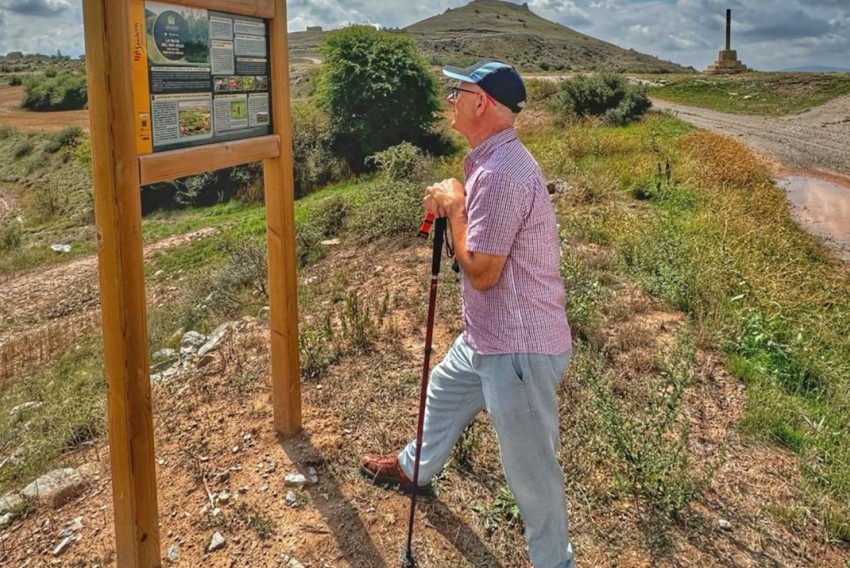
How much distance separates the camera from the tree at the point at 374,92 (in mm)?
18672

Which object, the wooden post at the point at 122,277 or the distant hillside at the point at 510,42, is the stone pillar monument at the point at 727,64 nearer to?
the distant hillside at the point at 510,42

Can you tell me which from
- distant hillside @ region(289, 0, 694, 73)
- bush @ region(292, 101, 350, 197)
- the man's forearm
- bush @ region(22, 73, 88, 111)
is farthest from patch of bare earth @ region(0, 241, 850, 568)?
distant hillside @ region(289, 0, 694, 73)

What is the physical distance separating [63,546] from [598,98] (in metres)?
20.7

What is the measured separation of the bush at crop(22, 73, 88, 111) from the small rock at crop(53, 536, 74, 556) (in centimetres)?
4336

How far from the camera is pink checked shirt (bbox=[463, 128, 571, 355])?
229 cm

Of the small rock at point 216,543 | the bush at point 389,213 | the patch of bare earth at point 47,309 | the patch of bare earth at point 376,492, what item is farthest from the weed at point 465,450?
the patch of bare earth at point 47,309

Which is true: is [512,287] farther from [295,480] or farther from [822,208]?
[822,208]

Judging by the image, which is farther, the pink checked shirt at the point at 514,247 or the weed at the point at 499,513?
the weed at the point at 499,513

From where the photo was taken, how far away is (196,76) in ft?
9.25

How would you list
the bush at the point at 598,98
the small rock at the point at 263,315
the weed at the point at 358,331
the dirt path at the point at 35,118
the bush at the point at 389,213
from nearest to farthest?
the weed at the point at 358,331 < the small rock at the point at 263,315 < the bush at the point at 389,213 < the bush at the point at 598,98 < the dirt path at the point at 35,118

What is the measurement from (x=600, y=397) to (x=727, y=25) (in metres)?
44.7

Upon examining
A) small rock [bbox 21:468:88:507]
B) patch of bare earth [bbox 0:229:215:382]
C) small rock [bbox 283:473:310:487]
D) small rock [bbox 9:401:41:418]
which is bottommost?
patch of bare earth [bbox 0:229:215:382]

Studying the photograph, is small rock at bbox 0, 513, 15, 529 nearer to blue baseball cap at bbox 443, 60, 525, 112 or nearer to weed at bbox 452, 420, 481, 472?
weed at bbox 452, 420, 481, 472

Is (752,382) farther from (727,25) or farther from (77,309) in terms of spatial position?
(727,25)
